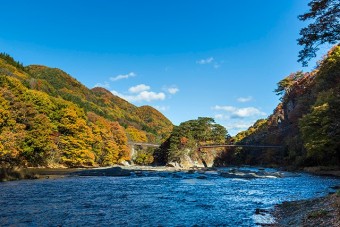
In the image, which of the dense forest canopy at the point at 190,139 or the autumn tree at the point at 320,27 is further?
the dense forest canopy at the point at 190,139

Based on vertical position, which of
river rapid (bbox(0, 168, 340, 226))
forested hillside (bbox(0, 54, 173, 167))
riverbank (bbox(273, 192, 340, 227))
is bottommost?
river rapid (bbox(0, 168, 340, 226))

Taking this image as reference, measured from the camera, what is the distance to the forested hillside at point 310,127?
4559 cm

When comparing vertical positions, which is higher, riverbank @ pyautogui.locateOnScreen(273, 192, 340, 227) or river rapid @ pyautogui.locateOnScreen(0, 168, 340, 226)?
riverbank @ pyautogui.locateOnScreen(273, 192, 340, 227)

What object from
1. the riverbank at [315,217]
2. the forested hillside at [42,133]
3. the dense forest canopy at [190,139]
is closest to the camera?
the riverbank at [315,217]

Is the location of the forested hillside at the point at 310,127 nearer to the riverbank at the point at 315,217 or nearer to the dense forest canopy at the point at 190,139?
the dense forest canopy at the point at 190,139

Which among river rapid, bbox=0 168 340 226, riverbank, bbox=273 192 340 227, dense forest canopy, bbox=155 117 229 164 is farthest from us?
dense forest canopy, bbox=155 117 229 164

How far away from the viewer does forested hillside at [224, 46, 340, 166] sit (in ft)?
150

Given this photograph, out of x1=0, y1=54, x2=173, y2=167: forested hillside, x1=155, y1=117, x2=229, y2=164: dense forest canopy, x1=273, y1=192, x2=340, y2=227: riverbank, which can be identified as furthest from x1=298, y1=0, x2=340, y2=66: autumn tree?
x1=155, y1=117, x2=229, y2=164: dense forest canopy

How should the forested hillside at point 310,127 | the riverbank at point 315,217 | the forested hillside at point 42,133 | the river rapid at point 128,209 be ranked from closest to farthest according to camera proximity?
the riverbank at point 315,217
the river rapid at point 128,209
the forested hillside at point 310,127
the forested hillside at point 42,133

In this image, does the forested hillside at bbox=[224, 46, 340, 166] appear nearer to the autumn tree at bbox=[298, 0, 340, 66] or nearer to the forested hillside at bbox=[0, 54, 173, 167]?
the autumn tree at bbox=[298, 0, 340, 66]

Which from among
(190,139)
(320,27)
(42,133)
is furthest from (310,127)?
(190,139)

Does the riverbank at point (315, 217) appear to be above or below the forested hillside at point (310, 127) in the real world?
below

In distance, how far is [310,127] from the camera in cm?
4925

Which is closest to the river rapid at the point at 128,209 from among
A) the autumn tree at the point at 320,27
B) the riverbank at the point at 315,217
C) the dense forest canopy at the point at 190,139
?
the riverbank at the point at 315,217
